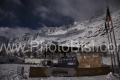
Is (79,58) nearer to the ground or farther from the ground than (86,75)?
farther from the ground

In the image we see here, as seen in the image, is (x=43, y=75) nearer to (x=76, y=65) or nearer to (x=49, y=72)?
(x=49, y=72)

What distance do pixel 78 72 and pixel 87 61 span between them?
676 centimetres

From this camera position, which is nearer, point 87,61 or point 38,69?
point 38,69

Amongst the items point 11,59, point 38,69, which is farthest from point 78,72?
point 11,59

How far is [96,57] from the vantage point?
1820cm

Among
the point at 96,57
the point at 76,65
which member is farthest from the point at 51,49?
the point at 96,57

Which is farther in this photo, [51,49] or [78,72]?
[51,49]

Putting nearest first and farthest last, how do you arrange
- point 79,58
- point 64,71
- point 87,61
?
1. point 64,71
2. point 87,61
3. point 79,58

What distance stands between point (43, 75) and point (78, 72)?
4980 mm

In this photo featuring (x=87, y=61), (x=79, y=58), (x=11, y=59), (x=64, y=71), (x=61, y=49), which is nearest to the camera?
(x=64, y=71)

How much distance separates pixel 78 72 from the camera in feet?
46.3

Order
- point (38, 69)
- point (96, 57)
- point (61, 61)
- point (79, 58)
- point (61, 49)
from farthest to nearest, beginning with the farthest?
point (61, 49), point (61, 61), point (79, 58), point (96, 57), point (38, 69)

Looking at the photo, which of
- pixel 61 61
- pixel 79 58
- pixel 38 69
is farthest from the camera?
pixel 61 61

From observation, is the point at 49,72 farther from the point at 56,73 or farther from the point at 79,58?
the point at 79,58
